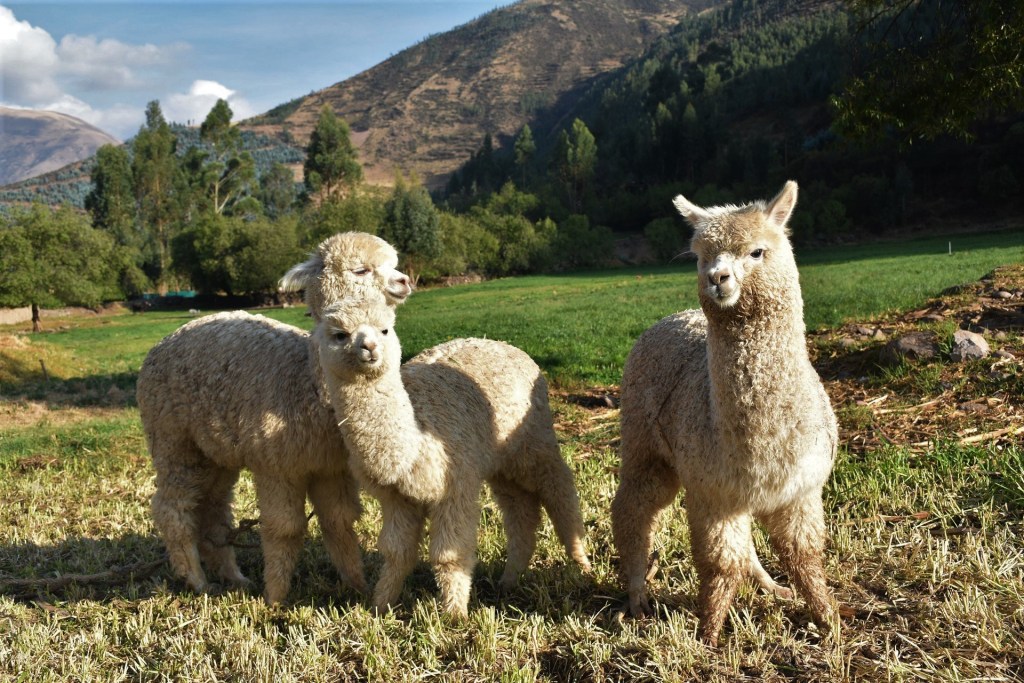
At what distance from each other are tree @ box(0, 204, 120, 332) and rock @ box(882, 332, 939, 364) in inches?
1959

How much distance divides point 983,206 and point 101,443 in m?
84.5

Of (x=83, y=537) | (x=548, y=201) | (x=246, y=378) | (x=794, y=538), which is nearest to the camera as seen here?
(x=794, y=538)

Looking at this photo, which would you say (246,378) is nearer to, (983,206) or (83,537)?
(83,537)

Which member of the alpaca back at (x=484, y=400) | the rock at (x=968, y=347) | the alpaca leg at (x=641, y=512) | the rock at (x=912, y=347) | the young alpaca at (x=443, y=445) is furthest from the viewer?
the rock at (x=912, y=347)

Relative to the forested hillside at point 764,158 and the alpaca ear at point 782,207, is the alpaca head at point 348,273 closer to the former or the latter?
the alpaca ear at point 782,207

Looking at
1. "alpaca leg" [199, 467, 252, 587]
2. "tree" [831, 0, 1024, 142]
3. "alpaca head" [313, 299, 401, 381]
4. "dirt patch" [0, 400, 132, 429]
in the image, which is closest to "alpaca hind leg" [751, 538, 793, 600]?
"alpaca head" [313, 299, 401, 381]

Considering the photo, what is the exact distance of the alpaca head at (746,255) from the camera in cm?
354

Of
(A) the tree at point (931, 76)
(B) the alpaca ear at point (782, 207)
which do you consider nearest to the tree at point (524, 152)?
(A) the tree at point (931, 76)

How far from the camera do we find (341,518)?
5.32 m

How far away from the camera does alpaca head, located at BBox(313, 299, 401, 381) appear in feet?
13.8

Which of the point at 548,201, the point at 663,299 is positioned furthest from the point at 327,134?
the point at 663,299

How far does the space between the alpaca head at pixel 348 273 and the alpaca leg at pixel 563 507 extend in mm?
1802

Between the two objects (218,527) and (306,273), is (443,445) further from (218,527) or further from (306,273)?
(218,527)

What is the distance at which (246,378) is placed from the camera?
5.43 m
